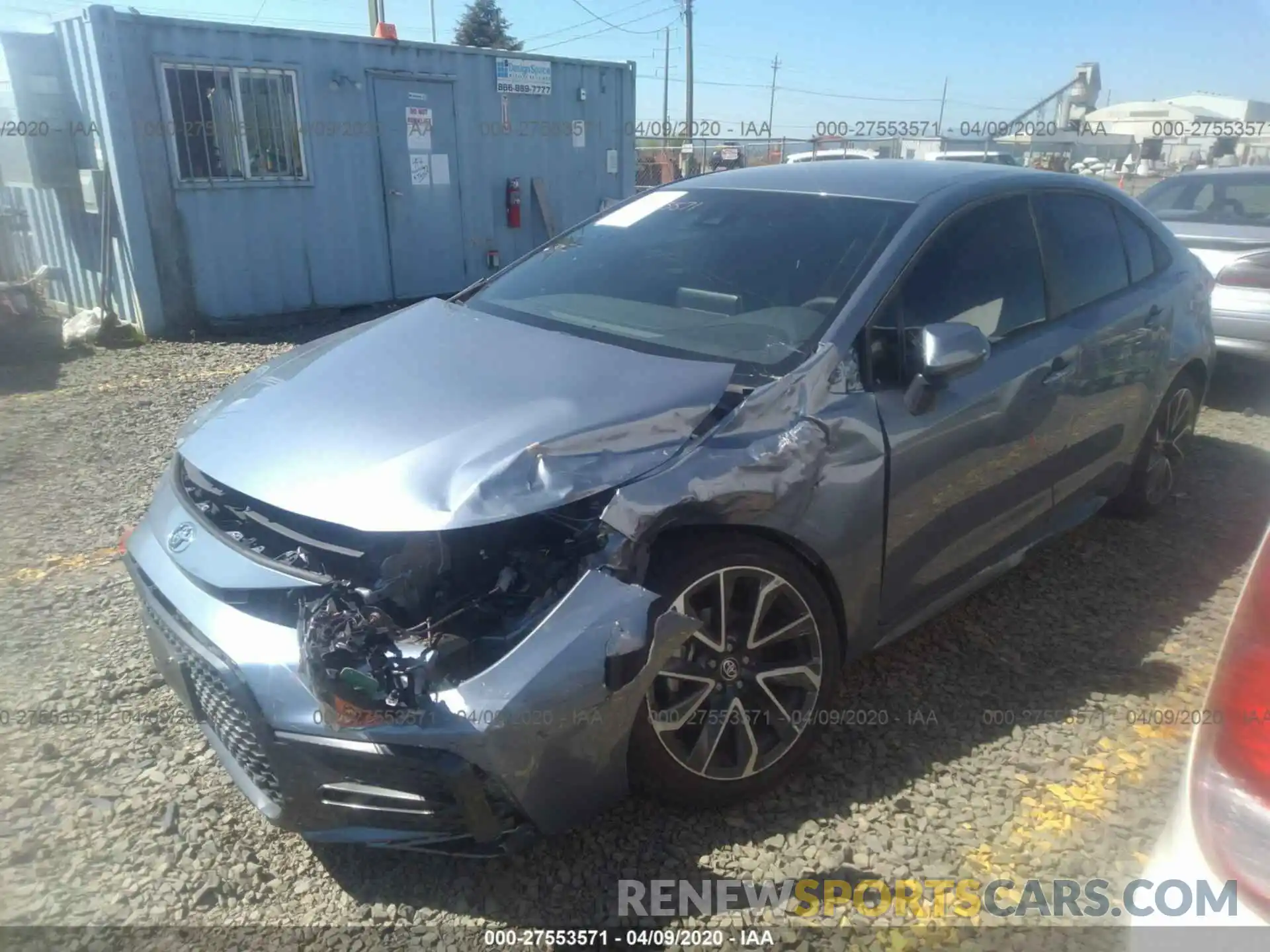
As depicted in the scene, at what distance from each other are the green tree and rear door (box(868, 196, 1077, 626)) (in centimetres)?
5320

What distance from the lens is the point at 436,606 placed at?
217cm

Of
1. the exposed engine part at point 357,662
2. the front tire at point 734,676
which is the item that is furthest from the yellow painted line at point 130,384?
the front tire at point 734,676

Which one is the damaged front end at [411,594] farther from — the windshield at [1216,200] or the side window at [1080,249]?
the windshield at [1216,200]

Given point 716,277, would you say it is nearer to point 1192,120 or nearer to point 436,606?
point 436,606

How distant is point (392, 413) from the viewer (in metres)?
2.53

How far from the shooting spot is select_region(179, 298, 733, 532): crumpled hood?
7.22ft

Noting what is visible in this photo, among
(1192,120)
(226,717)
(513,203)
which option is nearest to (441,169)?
(513,203)

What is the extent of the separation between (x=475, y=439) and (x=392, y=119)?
886 centimetres

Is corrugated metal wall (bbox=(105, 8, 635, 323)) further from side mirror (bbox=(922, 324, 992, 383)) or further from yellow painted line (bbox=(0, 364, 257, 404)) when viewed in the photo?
side mirror (bbox=(922, 324, 992, 383))

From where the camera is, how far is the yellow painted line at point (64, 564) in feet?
13.0

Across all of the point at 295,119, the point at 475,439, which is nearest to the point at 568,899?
the point at 475,439

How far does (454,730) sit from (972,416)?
1.97 meters

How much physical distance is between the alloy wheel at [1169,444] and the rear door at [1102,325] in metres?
0.30

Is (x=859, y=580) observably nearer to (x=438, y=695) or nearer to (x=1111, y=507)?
(x=438, y=695)
